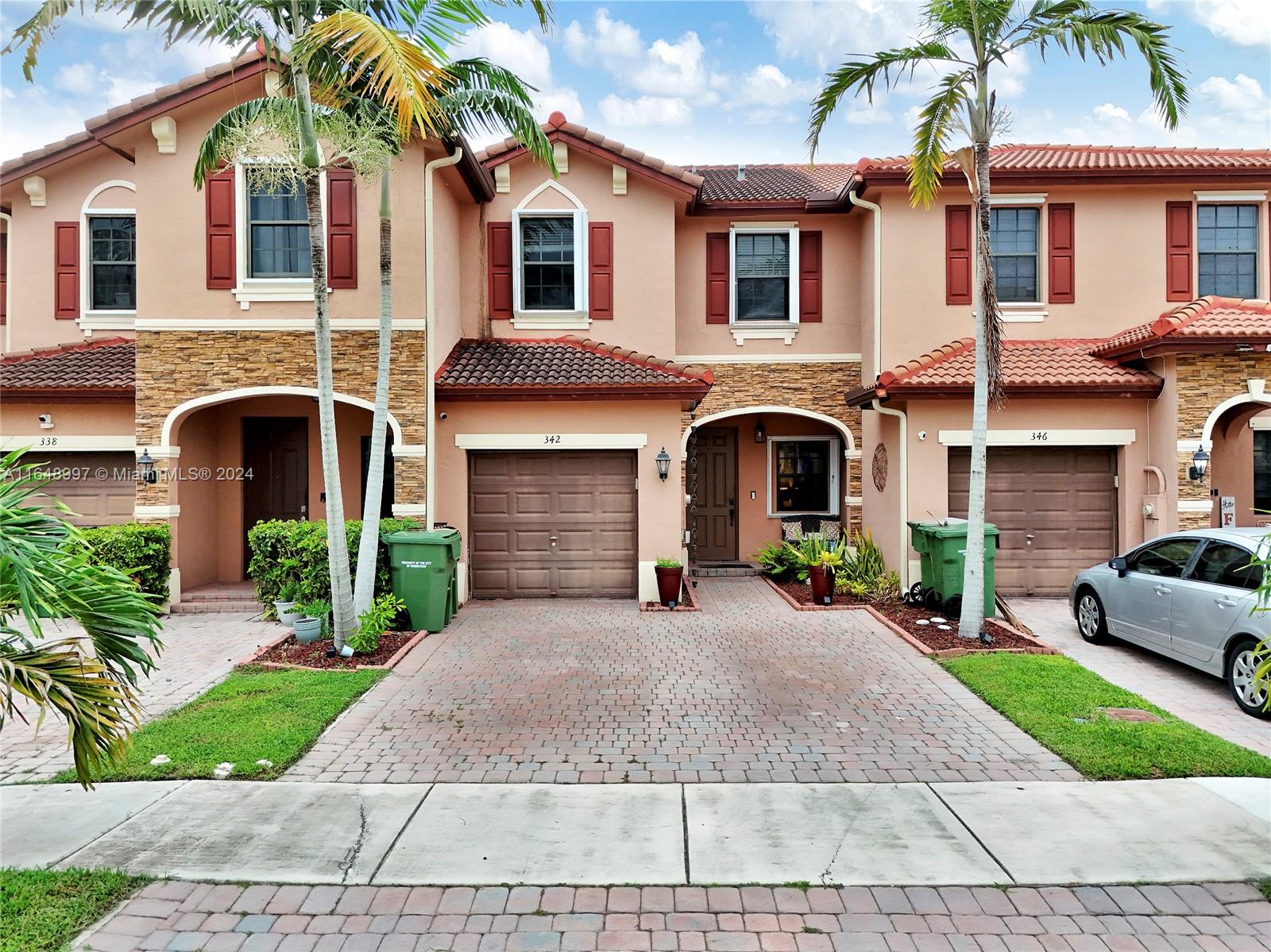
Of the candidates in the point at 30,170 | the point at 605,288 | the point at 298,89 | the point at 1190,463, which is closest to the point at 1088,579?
the point at 1190,463

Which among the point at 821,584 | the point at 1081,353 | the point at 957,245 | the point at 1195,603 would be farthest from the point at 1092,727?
the point at 957,245

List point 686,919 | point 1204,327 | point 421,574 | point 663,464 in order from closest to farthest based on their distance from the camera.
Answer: point 686,919
point 421,574
point 1204,327
point 663,464

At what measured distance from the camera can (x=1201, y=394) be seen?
37.4 feet

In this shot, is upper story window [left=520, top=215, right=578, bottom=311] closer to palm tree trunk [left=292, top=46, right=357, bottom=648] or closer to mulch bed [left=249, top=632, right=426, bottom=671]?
palm tree trunk [left=292, top=46, right=357, bottom=648]

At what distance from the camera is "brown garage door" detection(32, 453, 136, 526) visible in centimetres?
1247

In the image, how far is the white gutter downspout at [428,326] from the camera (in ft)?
37.4

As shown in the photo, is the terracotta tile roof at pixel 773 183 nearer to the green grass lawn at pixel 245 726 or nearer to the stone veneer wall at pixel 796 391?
the stone veneer wall at pixel 796 391

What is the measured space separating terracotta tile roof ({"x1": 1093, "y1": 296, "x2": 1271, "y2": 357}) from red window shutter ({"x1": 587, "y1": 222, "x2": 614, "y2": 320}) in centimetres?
850

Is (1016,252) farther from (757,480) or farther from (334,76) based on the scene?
(334,76)

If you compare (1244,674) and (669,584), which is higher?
(669,584)

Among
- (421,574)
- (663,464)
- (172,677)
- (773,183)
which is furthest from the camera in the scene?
(773,183)

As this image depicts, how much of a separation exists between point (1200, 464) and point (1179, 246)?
461cm

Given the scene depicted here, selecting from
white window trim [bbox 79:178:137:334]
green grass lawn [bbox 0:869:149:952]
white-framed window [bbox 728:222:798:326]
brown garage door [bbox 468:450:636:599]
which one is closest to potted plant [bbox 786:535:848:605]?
brown garage door [bbox 468:450:636:599]

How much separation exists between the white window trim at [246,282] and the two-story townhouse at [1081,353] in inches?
357
